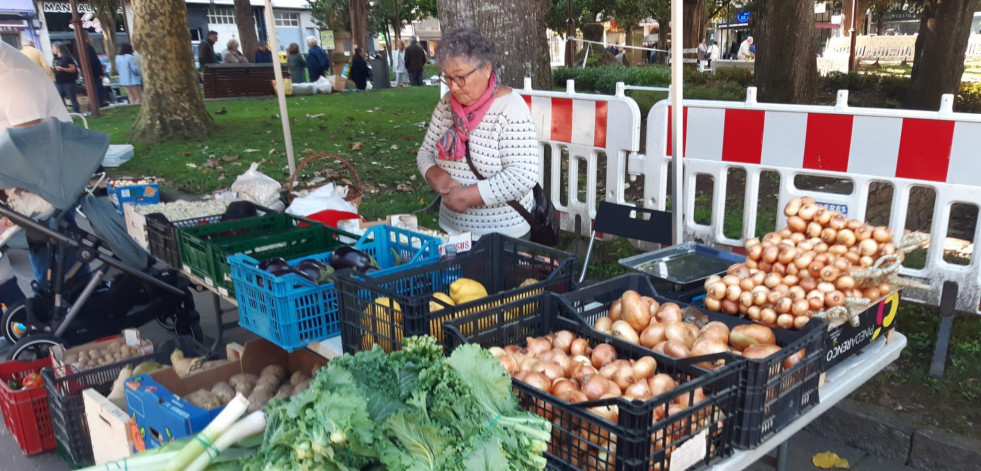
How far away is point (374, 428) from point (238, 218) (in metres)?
2.88

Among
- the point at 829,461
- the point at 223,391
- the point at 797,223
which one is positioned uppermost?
the point at 797,223

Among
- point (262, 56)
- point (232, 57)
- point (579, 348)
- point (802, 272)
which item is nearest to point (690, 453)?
point (579, 348)

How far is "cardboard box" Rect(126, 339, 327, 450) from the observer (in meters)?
2.45

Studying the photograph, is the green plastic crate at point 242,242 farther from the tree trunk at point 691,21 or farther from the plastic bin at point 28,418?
the tree trunk at point 691,21

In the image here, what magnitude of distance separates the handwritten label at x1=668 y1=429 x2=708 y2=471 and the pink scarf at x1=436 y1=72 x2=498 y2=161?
2.11 metres

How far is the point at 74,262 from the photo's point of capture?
449 centimetres

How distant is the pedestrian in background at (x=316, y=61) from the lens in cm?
2253

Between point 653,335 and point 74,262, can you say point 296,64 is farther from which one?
point 653,335

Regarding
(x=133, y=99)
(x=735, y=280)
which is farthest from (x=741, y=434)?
(x=133, y=99)

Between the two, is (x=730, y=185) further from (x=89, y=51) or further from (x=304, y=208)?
(x=89, y=51)

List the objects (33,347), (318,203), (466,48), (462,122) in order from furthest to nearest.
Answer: (318,203), (33,347), (462,122), (466,48)

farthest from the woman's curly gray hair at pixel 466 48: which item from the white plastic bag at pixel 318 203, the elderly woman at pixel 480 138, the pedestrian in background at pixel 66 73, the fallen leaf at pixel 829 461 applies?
the pedestrian in background at pixel 66 73

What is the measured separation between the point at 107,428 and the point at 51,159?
1.75 m

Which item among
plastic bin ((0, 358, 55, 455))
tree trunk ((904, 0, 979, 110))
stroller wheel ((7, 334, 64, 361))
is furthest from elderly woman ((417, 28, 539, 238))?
tree trunk ((904, 0, 979, 110))
